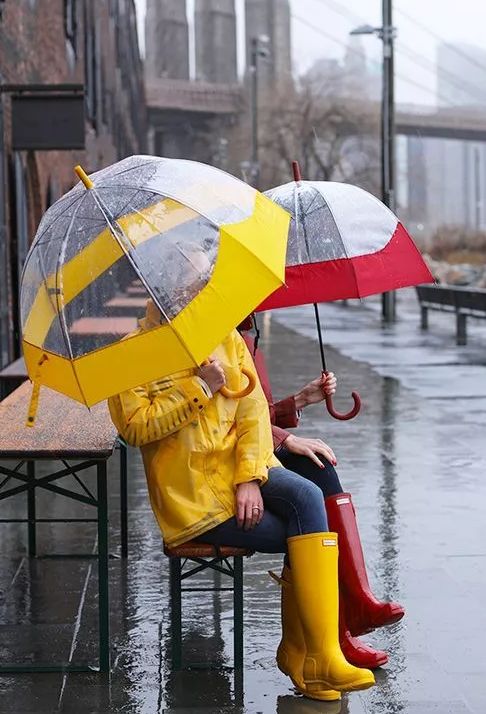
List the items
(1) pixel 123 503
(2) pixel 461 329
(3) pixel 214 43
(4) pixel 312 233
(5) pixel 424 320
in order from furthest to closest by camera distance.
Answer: (3) pixel 214 43
(5) pixel 424 320
(2) pixel 461 329
(1) pixel 123 503
(4) pixel 312 233

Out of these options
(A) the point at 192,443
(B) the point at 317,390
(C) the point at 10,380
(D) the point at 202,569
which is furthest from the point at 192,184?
(C) the point at 10,380

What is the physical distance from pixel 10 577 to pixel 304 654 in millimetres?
2175

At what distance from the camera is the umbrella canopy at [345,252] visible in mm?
5523

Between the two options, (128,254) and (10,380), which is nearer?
(128,254)

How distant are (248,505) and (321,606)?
1.31 feet

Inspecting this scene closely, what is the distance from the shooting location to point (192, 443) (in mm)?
4672

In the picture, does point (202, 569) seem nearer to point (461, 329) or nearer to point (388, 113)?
point (461, 329)

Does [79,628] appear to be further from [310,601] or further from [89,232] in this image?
[89,232]

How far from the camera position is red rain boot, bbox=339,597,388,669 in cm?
502

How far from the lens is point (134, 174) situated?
457cm

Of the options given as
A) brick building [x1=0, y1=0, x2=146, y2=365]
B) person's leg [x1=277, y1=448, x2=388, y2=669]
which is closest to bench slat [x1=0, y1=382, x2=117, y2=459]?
person's leg [x1=277, y1=448, x2=388, y2=669]

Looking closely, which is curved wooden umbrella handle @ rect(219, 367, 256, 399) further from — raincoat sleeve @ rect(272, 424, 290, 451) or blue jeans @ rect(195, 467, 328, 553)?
raincoat sleeve @ rect(272, 424, 290, 451)

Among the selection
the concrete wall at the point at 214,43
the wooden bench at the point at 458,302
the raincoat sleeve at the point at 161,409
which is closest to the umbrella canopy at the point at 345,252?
the raincoat sleeve at the point at 161,409

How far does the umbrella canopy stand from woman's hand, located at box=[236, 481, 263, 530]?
1000 mm
